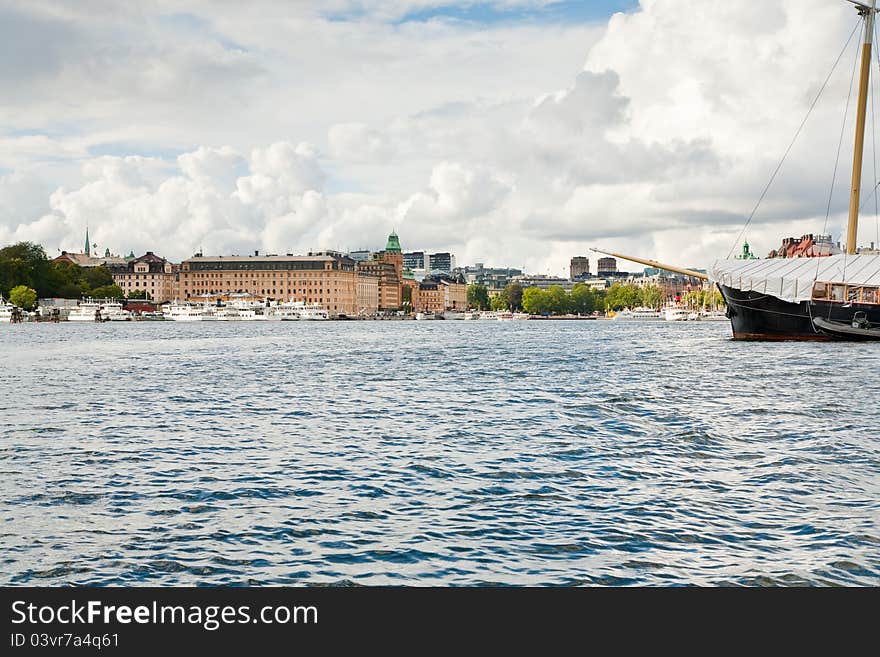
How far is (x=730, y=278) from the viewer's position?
6756 centimetres

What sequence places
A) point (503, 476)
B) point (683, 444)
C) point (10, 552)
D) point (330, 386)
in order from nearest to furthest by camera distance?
point (10, 552), point (503, 476), point (683, 444), point (330, 386)

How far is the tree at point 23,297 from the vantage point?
167m

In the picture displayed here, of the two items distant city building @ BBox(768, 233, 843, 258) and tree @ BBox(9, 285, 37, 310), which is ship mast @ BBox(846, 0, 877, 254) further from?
tree @ BBox(9, 285, 37, 310)

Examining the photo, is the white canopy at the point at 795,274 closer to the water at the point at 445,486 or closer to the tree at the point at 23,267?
the water at the point at 445,486

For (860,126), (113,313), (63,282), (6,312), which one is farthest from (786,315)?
(113,313)

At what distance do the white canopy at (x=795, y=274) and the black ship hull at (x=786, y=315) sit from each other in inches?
31.7

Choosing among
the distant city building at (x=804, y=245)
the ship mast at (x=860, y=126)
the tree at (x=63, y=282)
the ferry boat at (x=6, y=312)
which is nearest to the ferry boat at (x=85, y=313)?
the tree at (x=63, y=282)

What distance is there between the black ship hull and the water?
33.1 metres

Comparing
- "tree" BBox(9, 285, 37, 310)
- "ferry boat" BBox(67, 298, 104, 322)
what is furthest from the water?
"ferry boat" BBox(67, 298, 104, 322)

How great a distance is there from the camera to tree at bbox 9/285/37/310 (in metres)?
167

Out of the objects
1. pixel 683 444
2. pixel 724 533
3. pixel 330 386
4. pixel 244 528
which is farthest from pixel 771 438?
pixel 330 386

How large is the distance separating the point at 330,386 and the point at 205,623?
30003 mm

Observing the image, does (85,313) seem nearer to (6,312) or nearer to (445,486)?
(6,312)

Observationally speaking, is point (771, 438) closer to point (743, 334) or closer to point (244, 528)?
point (244, 528)
